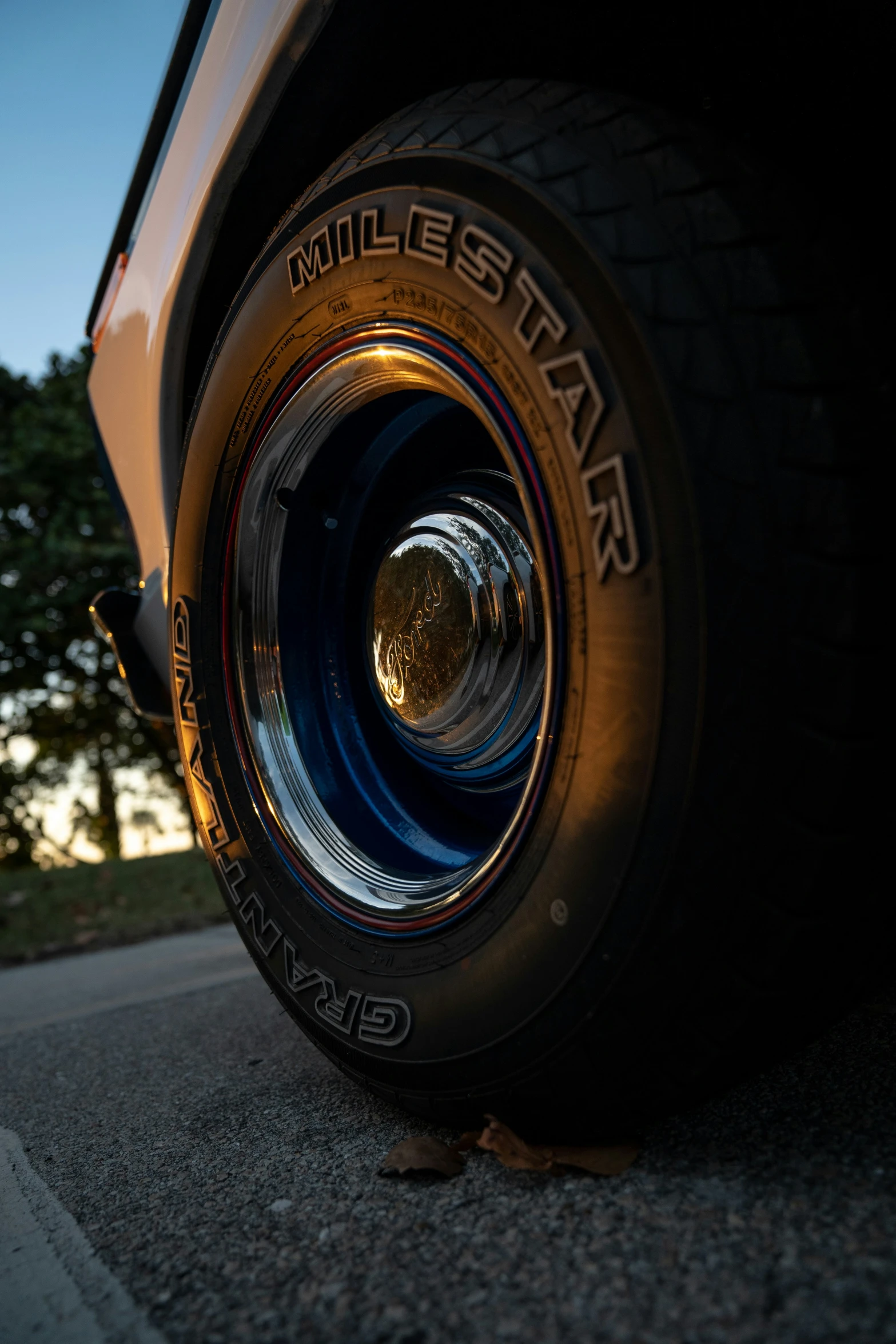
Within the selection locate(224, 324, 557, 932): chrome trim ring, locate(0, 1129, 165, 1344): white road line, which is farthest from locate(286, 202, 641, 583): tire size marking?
locate(0, 1129, 165, 1344): white road line

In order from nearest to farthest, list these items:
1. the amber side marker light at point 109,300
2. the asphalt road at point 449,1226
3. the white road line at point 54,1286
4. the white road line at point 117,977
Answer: the asphalt road at point 449,1226
the white road line at point 54,1286
the amber side marker light at point 109,300
the white road line at point 117,977

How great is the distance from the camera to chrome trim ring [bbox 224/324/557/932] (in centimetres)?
126

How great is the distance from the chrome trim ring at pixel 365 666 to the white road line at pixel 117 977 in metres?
1.18

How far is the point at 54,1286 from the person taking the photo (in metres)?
0.86

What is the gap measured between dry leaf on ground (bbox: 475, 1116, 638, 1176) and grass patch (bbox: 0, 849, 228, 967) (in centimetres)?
324

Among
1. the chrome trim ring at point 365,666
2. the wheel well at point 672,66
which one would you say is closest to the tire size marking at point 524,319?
the chrome trim ring at point 365,666

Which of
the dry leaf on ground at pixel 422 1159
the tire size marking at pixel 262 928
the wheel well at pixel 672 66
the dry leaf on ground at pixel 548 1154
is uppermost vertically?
the wheel well at pixel 672 66

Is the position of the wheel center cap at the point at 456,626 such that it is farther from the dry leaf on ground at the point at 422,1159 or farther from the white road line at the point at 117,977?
the white road line at the point at 117,977

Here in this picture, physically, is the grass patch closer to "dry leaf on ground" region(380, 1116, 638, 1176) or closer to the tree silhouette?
"dry leaf on ground" region(380, 1116, 638, 1176)

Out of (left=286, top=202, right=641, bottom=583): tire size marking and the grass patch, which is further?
the grass patch

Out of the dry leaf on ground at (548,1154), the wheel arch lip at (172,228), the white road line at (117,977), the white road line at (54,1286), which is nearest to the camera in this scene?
the white road line at (54,1286)

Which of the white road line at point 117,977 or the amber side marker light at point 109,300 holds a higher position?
the amber side marker light at point 109,300

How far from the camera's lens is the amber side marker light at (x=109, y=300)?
1.82 meters

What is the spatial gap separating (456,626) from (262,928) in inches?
21.0
